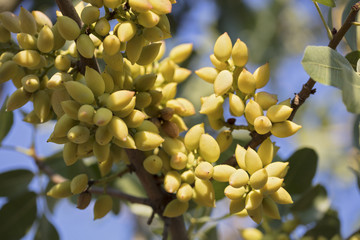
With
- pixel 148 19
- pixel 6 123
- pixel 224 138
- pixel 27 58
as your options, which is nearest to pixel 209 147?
pixel 224 138

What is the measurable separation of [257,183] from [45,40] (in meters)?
0.46

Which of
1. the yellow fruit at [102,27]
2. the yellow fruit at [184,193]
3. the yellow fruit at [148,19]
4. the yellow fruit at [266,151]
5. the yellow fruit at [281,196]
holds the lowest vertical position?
the yellow fruit at [184,193]

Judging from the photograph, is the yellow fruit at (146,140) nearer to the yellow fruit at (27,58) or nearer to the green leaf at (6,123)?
the yellow fruit at (27,58)

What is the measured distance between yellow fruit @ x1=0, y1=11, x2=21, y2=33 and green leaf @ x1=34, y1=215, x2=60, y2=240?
0.62 metres

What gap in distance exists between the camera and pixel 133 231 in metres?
2.85

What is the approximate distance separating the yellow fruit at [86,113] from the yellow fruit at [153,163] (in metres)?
0.16

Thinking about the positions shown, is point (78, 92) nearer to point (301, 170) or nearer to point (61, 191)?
point (61, 191)

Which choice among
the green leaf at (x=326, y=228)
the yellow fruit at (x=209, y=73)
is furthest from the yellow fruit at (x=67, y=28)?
the green leaf at (x=326, y=228)

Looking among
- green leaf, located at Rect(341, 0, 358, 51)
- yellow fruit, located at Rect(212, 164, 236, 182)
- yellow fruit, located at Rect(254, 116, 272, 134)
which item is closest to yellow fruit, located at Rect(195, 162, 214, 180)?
yellow fruit, located at Rect(212, 164, 236, 182)

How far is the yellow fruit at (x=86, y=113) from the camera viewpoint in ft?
2.46

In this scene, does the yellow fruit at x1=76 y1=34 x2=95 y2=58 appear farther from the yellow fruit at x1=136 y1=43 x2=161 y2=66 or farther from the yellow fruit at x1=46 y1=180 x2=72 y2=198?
the yellow fruit at x1=46 y1=180 x2=72 y2=198

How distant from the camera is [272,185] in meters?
0.77

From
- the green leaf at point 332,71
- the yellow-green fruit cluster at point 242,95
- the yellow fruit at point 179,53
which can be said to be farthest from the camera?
the yellow fruit at point 179,53

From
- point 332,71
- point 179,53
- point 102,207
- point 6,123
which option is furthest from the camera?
point 6,123
